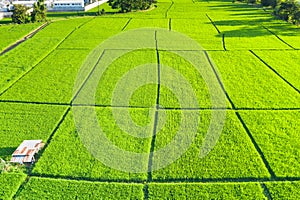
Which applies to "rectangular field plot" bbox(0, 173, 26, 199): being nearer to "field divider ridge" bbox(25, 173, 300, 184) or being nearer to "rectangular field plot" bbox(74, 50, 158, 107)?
"field divider ridge" bbox(25, 173, 300, 184)

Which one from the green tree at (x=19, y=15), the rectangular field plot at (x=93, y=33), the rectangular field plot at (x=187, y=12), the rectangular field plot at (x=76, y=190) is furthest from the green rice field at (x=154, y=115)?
the rectangular field plot at (x=187, y=12)

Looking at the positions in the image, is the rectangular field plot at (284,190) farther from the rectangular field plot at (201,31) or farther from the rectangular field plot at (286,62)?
the rectangular field plot at (201,31)

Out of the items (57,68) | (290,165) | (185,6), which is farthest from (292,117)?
(185,6)

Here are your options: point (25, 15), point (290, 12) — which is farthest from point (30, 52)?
point (290, 12)

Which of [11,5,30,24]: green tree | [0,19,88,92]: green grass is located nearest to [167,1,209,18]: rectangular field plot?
[0,19,88,92]: green grass

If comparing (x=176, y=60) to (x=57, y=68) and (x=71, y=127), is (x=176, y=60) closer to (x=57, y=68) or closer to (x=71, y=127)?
(x=57, y=68)
